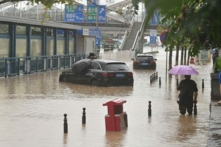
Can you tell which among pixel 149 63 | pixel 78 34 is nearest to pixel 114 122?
pixel 149 63

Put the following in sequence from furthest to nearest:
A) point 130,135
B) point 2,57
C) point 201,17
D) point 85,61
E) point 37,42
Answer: point 37,42 < point 2,57 < point 85,61 < point 130,135 < point 201,17

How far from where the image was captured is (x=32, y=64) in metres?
38.4

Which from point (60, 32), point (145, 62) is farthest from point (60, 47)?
point (145, 62)

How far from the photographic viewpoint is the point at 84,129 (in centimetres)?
1406

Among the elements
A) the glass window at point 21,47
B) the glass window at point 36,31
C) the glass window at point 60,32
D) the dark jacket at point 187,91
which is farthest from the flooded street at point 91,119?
the glass window at point 60,32

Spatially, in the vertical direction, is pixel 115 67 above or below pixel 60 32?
below

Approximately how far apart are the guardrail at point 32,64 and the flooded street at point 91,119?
6449mm

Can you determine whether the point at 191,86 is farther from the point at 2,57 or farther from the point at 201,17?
the point at 2,57

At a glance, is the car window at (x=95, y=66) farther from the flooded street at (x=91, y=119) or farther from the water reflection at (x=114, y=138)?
the water reflection at (x=114, y=138)

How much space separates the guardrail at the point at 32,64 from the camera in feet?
110

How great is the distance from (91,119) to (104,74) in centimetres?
1185

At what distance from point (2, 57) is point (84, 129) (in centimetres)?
2203

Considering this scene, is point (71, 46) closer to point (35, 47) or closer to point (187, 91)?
point (35, 47)

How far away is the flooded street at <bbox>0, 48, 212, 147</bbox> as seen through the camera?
40.5ft
